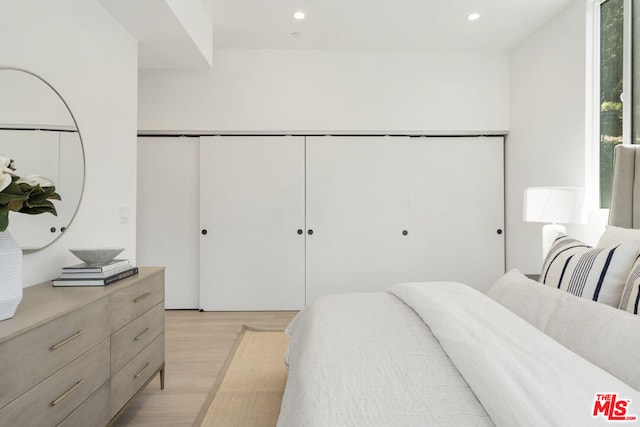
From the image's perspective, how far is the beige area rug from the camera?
6.43ft

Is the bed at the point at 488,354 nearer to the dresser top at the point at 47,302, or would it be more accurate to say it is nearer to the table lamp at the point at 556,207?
the table lamp at the point at 556,207

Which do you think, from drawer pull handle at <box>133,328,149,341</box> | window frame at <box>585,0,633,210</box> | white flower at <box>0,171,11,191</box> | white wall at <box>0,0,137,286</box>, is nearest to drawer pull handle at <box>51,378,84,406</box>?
drawer pull handle at <box>133,328,149,341</box>

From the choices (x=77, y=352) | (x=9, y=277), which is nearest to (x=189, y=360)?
(x=77, y=352)

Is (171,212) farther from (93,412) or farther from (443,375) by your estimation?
(443,375)

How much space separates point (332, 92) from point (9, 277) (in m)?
3.20

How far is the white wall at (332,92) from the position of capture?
3846 millimetres

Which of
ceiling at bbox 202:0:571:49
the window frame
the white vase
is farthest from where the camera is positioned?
ceiling at bbox 202:0:571:49

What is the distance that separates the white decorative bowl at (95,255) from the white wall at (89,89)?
0.15 m

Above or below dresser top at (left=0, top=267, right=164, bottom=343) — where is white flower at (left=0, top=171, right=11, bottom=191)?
above

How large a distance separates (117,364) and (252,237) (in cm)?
225

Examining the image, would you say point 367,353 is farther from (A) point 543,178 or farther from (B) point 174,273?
(B) point 174,273

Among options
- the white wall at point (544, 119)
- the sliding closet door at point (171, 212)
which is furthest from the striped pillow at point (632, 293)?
the sliding closet door at point (171, 212)

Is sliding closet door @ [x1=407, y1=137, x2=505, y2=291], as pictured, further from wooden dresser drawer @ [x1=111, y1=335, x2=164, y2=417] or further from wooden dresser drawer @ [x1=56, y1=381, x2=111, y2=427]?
wooden dresser drawer @ [x1=56, y1=381, x2=111, y2=427]

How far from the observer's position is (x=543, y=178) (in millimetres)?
3354
